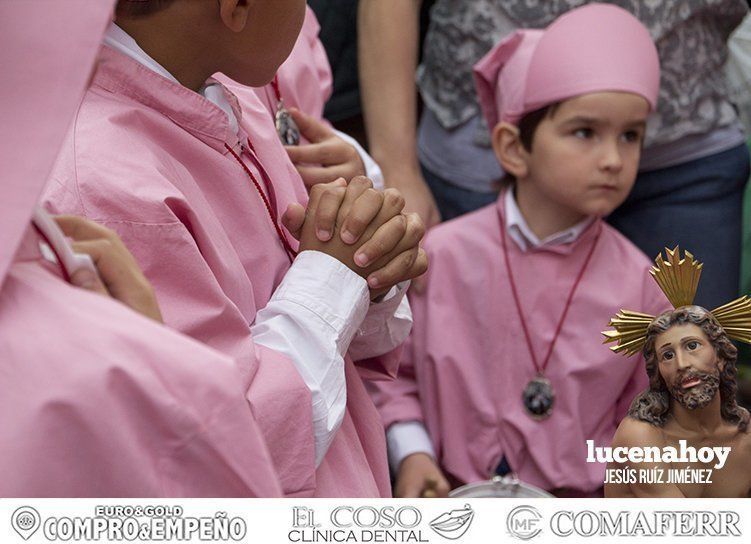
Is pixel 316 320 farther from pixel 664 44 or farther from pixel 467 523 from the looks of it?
pixel 664 44

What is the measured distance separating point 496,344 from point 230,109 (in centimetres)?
81

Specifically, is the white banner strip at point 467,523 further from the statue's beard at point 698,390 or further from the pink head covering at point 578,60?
the pink head covering at point 578,60

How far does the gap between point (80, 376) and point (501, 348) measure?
50.0 inches

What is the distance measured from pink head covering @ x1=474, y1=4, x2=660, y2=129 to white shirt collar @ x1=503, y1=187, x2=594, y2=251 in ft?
0.61

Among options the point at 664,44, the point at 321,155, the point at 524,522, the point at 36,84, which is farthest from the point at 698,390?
the point at 664,44

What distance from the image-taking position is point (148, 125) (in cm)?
134

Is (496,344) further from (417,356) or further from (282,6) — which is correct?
(282,6)

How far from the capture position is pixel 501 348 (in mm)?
2119

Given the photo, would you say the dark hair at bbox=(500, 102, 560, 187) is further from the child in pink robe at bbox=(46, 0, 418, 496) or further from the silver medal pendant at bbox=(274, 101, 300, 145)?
the child in pink robe at bbox=(46, 0, 418, 496)

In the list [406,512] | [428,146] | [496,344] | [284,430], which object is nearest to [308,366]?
[284,430]

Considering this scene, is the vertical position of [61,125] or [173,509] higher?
[61,125]

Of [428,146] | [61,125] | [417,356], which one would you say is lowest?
[417,356]

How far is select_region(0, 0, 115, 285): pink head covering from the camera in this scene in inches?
38.7

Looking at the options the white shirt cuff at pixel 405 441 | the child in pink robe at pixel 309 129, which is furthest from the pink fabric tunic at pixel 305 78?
the white shirt cuff at pixel 405 441
